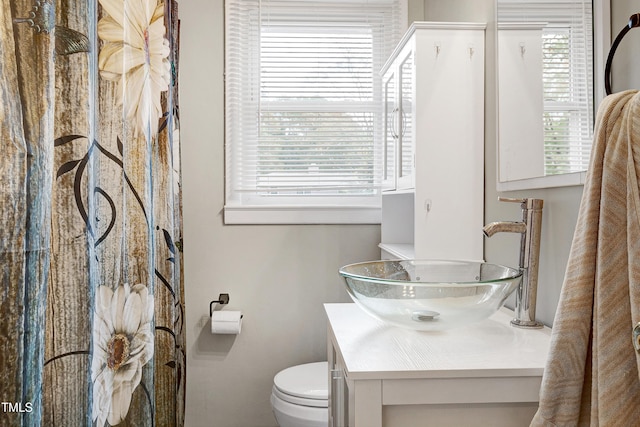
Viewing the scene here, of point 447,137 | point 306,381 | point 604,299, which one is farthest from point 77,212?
point 306,381

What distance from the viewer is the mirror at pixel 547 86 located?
1.03 meters

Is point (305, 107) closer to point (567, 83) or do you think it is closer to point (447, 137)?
point (447, 137)

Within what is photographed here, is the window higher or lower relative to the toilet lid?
higher

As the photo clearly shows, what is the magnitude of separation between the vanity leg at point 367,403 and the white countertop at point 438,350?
0.02 m

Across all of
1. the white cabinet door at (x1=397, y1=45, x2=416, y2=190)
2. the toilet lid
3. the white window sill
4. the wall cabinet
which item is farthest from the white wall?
the wall cabinet

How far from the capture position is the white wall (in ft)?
7.43

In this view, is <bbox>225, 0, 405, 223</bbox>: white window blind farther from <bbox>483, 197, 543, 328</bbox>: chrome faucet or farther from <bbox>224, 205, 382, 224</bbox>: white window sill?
<bbox>483, 197, 543, 328</bbox>: chrome faucet

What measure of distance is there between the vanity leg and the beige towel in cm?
26

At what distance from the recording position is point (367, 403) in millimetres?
867

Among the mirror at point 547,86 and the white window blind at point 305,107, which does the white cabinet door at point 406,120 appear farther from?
the white window blind at point 305,107

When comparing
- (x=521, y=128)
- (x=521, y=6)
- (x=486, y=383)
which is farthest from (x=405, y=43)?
(x=486, y=383)

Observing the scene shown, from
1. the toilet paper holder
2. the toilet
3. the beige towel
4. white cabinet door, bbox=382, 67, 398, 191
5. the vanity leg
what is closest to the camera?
the beige towel

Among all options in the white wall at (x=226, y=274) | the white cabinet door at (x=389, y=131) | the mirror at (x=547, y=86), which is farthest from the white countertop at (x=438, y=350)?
the white wall at (x=226, y=274)

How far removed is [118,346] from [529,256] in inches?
37.8
